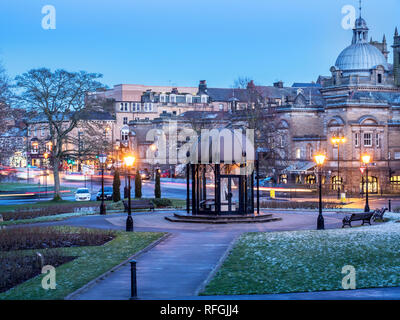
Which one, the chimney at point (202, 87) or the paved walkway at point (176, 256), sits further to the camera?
the chimney at point (202, 87)

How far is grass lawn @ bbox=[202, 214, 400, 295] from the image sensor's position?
59.0ft

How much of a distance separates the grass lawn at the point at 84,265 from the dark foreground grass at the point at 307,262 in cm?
369

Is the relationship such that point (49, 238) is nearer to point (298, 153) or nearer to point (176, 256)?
point (176, 256)

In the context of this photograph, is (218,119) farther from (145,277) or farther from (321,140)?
(145,277)

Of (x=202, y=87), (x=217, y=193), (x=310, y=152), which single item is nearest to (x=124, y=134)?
(x=202, y=87)

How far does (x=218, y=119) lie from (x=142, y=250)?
81021mm

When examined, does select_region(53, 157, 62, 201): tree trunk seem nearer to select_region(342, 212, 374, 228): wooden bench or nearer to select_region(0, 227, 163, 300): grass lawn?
select_region(0, 227, 163, 300): grass lawn

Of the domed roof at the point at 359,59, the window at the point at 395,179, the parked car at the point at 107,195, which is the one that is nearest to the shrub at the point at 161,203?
the parked car at the point at 107,195

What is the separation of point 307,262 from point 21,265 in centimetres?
916

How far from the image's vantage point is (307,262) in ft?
68.7

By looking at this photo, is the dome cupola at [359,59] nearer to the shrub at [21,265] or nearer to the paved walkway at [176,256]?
the paved walkway at [176,256]

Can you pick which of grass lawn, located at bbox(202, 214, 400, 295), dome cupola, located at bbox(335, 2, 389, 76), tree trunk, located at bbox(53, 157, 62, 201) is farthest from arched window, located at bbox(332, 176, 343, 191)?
grass lawn, located at bbox(202, 214, 400, 295)

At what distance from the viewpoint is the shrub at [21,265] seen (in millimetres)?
19069
